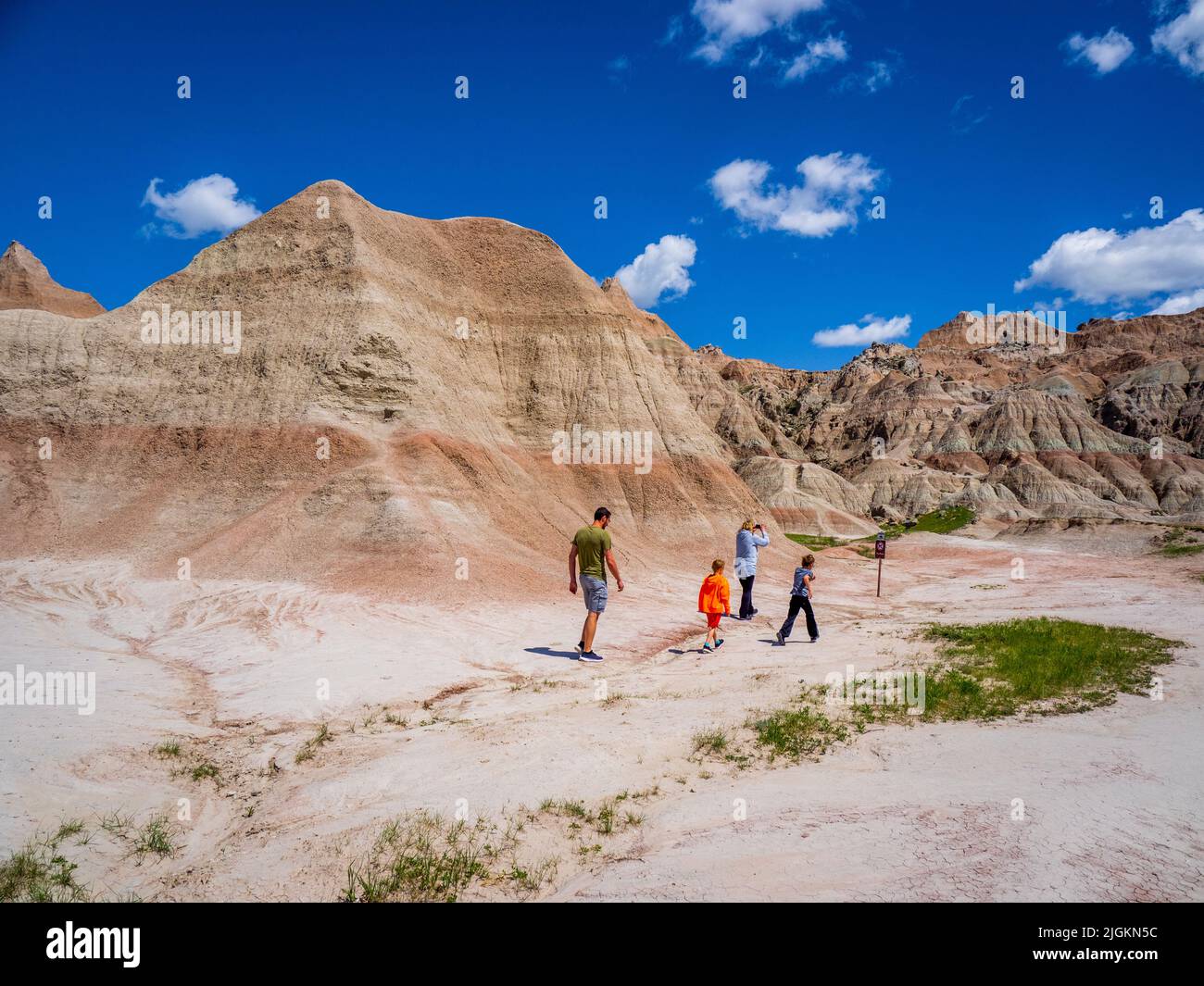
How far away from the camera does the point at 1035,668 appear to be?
862cm

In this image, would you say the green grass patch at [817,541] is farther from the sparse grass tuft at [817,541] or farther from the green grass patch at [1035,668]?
the green grass patch at [1035,668]

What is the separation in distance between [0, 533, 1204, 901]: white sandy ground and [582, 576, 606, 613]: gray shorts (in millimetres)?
1047

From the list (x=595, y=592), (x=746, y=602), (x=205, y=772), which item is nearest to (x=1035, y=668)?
(x=595, y=592)

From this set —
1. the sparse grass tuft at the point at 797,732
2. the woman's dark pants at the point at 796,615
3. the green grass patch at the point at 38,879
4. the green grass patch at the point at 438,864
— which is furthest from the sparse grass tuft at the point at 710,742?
the woman's dark pants at the point at 796,615

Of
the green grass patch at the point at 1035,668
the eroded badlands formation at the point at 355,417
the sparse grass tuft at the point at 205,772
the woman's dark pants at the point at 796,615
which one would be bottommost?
the sparse grass tuft at the point at 205,772

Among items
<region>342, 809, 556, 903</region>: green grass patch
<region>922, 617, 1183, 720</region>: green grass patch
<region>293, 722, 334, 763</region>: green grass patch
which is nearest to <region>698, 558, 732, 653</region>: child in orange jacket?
<region>922, 617, 1183, 720</region>: green grass patch

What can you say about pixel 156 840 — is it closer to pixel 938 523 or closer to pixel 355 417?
pixel 355 417

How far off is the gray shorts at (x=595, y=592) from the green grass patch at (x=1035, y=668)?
4.82 meters

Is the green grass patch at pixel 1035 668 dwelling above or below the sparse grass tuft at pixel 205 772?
above

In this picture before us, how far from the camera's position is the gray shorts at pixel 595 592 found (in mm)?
10594

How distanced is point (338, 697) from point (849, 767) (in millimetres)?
6192

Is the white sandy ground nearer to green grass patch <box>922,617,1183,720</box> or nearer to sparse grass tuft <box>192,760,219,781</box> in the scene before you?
sparse grass tuft <box>192,760,219,781</box>

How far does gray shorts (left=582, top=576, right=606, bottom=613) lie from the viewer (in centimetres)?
1059
